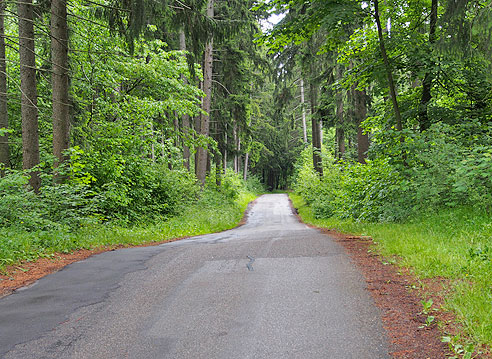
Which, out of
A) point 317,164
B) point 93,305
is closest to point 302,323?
point 93,305

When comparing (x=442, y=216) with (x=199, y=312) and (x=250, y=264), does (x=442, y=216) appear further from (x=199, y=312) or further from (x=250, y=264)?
(x=199, y=312)

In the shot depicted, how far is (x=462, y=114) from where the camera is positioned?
1005cm

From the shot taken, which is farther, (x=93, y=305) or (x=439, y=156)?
(x=439, y=156)

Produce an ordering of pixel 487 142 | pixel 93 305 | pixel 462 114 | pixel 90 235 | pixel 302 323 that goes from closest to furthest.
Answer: pixel 302 323 < pixel 93 305 < pixel 487 142 < pixel 90 235 < pixel 462 114

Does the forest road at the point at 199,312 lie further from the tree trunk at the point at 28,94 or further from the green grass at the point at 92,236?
the tree trunk at the point at 28,94

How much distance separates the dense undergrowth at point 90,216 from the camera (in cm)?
775

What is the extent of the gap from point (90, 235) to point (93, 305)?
5.22 meters

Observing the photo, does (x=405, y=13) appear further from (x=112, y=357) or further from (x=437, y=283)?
(x=112, y=357)

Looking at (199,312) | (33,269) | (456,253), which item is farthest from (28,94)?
(456,253)

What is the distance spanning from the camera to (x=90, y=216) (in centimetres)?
1059

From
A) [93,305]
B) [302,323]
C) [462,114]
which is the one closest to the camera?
[302,323]

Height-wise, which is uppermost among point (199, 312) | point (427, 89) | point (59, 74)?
point (59, 74)

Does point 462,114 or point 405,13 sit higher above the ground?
point 405,13

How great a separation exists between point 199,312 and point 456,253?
12.5ft
